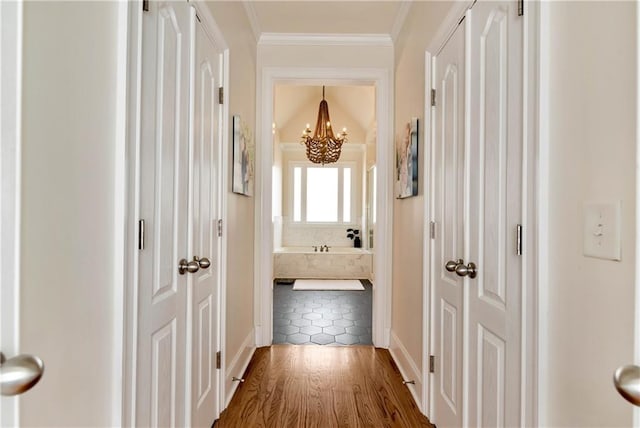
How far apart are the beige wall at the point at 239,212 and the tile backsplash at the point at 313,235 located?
15.2 ft

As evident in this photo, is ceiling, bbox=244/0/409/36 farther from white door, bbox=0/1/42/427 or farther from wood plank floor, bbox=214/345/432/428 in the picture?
wood plank floor, bbox=214/345/432/428

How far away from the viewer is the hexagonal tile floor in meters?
3.33

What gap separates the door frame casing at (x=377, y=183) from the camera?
3.09m

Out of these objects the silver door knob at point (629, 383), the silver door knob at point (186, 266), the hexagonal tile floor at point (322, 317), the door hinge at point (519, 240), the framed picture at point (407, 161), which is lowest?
the hexagonal tile floor at point (322, 317)

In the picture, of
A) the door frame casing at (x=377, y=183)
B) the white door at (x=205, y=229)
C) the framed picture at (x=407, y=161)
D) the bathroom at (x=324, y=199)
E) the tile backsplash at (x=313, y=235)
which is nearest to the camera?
the white door at (x=205, y=229)

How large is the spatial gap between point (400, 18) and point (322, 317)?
2893 mm

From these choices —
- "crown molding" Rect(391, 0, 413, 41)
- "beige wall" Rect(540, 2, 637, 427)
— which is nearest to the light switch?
"beige wall" Rect(540, 2, 637, 427)

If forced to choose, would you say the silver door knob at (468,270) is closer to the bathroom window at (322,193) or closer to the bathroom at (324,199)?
the bathroom at (324,199)

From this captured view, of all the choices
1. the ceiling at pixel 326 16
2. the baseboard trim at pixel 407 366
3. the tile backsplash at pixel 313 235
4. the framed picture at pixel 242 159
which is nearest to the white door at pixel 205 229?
the framed picture at pixel 242 159

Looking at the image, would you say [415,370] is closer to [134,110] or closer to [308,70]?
[134,110]

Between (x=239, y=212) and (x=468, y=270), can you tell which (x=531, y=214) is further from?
(x=239, y=212)

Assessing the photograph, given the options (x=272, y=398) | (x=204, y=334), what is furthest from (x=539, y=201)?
(x=272, y=398)

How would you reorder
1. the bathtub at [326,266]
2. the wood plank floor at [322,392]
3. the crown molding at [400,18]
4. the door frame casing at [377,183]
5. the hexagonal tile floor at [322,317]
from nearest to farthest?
1. the wood plank floor at [322,392]
2. the crown molding at [400,18]
3. the door frame casing at [377,183]
4. the hexagonal tile floor at [322,317]
5. the bathtub at [326,266]

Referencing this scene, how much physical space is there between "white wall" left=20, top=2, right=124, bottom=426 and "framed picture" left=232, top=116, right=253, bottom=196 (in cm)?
128
